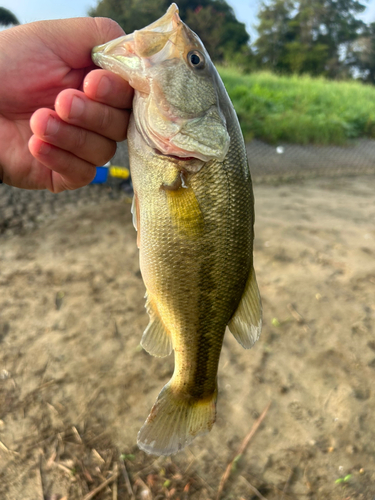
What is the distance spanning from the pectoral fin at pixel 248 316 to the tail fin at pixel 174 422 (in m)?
0.36

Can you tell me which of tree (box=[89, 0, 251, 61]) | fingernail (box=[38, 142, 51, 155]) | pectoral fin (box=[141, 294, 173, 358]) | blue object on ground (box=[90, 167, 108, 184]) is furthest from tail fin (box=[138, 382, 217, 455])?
tree (box=[89, 0, 251, 61])

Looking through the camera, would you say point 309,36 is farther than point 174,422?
Result: Yes

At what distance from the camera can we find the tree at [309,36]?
27.6 metres

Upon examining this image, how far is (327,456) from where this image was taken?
8.30 feet

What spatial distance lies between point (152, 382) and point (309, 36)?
35510mm

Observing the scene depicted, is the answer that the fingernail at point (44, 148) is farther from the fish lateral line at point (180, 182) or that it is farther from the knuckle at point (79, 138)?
the fish lateral line at point (180, 182)

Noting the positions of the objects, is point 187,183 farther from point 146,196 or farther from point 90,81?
point 90,81

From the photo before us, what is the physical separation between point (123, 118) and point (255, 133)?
380 inches

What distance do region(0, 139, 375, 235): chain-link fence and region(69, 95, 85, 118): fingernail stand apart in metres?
3.94

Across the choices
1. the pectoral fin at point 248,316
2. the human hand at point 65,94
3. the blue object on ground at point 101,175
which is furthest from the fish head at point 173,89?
the blue object on ground at point 101,175

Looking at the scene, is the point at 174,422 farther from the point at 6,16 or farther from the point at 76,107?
the point at 6,16

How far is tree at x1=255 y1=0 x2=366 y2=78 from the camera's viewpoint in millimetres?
27578

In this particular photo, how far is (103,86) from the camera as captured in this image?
130 centimetres

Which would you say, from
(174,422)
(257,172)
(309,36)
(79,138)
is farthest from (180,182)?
(309,36)
